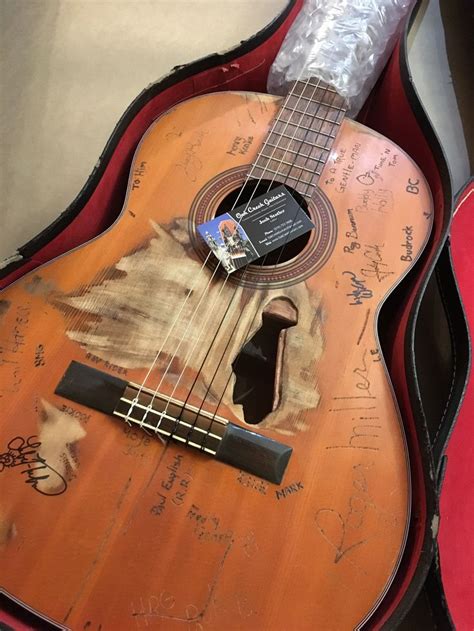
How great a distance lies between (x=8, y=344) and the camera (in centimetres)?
82

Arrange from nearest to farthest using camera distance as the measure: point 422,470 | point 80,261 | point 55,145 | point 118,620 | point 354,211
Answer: point 118,620, point 422,470, point 80,261, point 354,211, point 55,145

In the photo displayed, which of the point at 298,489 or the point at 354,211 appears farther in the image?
the point at 354,211

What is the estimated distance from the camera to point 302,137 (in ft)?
3.50

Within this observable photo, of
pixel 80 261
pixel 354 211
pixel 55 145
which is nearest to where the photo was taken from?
pixel 80 261

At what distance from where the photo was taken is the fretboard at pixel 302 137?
1020 mm

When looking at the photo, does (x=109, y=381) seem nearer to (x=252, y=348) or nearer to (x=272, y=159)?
(x=252, y=348)

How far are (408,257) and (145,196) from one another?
0.52 metres

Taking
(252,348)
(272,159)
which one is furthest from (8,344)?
(272,159)
